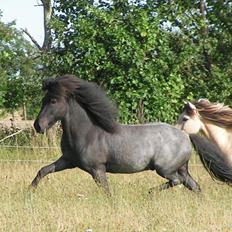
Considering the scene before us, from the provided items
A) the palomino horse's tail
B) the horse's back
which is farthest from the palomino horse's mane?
the horse's back

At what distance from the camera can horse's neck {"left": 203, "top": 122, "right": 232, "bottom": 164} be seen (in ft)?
28.3

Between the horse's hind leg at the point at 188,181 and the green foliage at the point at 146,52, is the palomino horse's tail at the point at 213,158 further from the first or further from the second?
the green foliage at the point at 146,52

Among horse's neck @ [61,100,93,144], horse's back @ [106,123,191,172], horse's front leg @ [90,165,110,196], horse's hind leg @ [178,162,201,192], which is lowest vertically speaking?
horse's hind leg @ [178,162,201,192]

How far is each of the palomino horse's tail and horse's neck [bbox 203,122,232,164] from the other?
0.37 feet

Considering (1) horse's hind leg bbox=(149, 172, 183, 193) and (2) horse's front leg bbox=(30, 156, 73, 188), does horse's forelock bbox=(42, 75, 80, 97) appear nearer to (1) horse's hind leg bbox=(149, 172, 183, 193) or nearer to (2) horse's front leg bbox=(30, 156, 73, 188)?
(2) horse's front leg bbox=(30, 156, 73, 188)

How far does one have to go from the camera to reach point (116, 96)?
1411 cm

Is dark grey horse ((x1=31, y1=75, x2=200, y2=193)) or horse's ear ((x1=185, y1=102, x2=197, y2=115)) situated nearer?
dark grey horse ((x1=31, y1=75, x2=200, y2=193))

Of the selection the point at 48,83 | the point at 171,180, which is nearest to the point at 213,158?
the point at 171,180

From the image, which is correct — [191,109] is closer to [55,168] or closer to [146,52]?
[55,168]

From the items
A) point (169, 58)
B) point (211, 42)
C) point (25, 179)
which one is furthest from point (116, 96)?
point (25, 179)

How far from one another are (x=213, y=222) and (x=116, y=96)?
26.4 feet

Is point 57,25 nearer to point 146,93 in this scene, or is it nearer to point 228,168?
point 146,93

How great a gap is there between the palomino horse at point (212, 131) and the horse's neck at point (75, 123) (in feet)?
4.27

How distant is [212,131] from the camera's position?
8.70m
